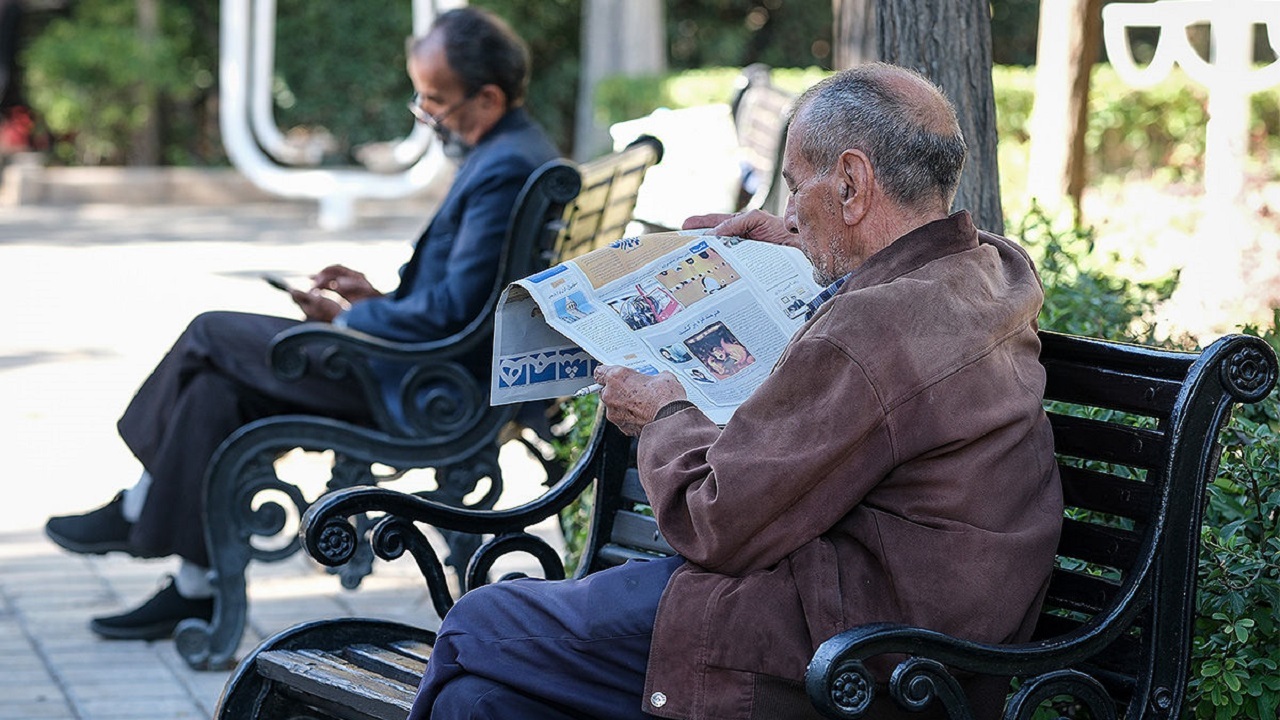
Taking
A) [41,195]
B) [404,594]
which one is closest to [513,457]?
[404,594]

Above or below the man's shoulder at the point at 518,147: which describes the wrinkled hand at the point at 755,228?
above

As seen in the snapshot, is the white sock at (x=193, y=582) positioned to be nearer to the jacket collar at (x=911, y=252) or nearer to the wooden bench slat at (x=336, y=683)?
the wooden bench slat at (x=336, y=683)

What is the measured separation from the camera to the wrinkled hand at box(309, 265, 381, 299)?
14.8 ft

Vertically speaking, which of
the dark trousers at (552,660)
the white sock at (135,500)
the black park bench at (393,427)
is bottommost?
the white sock at (135,500)

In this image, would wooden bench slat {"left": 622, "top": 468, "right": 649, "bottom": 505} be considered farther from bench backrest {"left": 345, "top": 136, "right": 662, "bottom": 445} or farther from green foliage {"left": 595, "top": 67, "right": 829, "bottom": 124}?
green foliage {"left": 595, "top": 67, "right": 829, "bottom": 124}

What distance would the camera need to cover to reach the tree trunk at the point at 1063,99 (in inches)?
280

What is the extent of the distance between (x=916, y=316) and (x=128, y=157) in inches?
749

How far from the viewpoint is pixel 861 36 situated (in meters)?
4.23

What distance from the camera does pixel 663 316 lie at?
2479 millimetres

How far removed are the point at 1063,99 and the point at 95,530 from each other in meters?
4.60

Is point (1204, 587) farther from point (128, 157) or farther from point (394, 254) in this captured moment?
point (128, 157)

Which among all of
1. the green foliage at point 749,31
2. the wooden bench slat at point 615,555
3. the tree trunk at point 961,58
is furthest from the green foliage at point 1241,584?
the green foliage at point 749,31

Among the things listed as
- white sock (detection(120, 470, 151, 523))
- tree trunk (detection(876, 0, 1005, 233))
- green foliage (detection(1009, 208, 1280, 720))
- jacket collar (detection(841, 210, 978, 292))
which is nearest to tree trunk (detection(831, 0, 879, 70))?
Result: tree trunk (detection(876, 0, 1005, 233))

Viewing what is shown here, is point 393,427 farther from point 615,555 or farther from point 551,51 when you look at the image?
point 551,51
